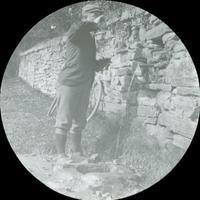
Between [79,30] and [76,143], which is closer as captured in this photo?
[79,30]

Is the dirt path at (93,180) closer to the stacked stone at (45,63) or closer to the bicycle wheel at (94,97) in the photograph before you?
the bicycle wheel at (94,97)

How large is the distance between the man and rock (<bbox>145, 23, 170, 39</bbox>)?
48 cm

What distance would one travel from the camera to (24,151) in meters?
4.41

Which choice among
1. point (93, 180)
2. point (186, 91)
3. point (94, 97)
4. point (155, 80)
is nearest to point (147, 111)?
point (155, 80)

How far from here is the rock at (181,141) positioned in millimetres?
4340

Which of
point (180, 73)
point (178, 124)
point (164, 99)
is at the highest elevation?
point (180, 73)

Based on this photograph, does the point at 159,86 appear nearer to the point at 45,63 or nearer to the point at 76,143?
the point at 76,143

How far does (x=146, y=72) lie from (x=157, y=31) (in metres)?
0.41

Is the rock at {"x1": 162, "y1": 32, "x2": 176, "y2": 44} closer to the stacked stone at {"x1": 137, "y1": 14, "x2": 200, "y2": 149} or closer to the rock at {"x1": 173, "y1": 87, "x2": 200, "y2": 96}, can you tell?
the stacked stone at {"x1": 137, "y1": 14, "x2": 200, "y2": 149}

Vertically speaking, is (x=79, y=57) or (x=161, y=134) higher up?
(x=79, y=57)

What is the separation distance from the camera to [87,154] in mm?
4375

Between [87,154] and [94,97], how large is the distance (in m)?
0.56

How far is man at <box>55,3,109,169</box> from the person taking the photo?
14.1 feet

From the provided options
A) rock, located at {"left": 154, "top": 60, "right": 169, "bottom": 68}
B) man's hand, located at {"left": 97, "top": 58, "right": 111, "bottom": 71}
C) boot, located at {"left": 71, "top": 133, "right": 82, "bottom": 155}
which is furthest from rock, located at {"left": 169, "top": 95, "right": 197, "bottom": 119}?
boot, located at {"left": 71, "top": 133, "right": 82, "bottom": 155}
